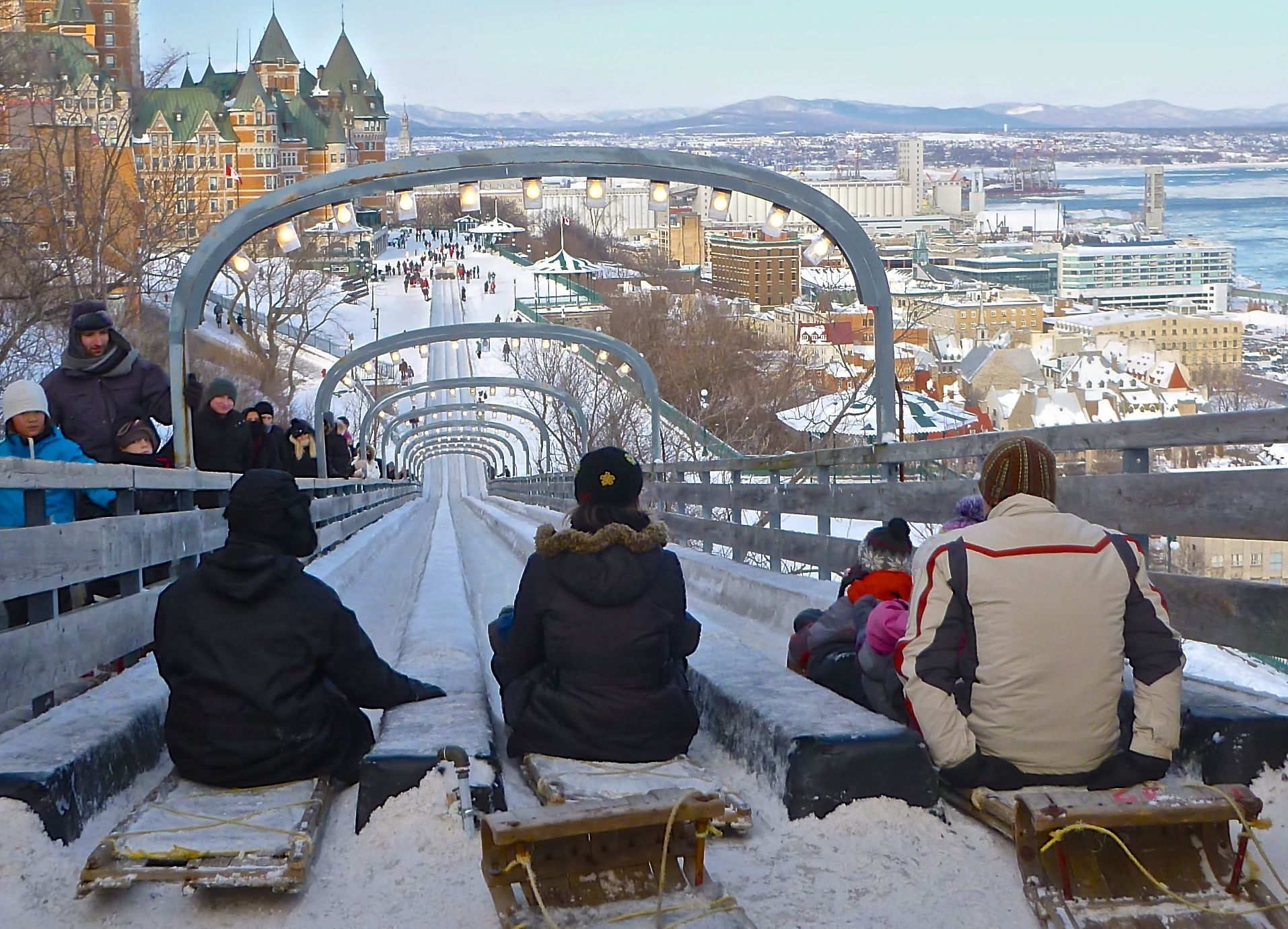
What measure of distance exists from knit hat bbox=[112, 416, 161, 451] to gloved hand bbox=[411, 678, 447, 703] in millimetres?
3548

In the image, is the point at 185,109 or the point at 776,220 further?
the point at 185,109

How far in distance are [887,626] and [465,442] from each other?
236 feet

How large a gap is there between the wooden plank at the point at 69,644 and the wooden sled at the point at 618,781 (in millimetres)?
A: 1936

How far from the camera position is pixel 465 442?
7631 centimetres

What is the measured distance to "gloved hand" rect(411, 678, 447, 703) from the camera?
219 inches

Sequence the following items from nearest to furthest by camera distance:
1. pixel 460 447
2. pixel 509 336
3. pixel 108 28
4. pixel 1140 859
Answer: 1. pixel 1140 859
2. pixel 509 336
3. pixel 460 447
4. pixel 108 28

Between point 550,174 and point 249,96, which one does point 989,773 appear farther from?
point 249,96

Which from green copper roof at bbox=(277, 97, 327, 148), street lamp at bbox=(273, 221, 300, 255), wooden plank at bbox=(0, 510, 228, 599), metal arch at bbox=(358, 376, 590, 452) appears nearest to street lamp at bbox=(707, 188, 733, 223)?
street lamp at bbox=(273, 221, 300, 255)

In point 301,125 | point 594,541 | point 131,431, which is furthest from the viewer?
point 301,125

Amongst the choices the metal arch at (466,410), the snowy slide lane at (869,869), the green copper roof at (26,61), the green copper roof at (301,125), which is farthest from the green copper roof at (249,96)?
the snowy slide lane at (869,869)

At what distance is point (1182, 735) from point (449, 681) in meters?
2.98

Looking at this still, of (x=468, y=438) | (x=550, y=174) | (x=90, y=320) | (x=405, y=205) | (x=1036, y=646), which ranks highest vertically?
(x=550, y=174)

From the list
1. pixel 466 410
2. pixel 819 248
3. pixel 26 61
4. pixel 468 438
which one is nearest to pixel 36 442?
pixel 819 248

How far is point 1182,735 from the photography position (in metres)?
4.91
